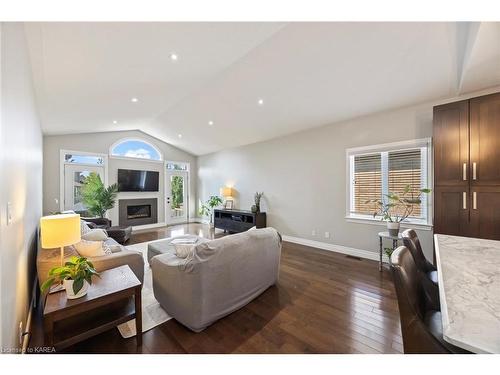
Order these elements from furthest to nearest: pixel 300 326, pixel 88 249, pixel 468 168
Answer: pixel 468 168, pixel 88 249, pixel 300 326

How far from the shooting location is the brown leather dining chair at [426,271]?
4.83ft

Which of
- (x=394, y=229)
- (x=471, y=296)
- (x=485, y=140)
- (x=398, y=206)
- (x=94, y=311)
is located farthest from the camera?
(x=398, y=206)

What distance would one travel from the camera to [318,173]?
15.1 feet

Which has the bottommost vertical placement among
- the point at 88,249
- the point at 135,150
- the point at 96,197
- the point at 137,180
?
the point at 88,249

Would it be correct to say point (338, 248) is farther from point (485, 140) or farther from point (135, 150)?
point (135, 150)

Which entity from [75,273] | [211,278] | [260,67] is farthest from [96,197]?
[260,67]

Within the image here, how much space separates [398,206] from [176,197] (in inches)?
265

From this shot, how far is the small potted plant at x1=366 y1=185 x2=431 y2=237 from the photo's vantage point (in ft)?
10.8

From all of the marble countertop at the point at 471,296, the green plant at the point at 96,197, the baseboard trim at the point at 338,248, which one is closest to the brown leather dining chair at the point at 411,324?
the marble countertop at the point at 471,296

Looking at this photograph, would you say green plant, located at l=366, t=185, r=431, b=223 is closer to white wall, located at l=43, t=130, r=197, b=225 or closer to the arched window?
white wall, located at l=43, t=130, r=197, b=225

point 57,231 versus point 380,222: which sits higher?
point 57,231
